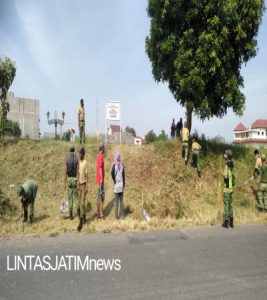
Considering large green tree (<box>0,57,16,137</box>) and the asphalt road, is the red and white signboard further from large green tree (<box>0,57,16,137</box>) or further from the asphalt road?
the asphalt road

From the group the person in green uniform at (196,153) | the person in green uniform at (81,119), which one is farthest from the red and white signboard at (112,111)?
the person in green uniform at (196,153)

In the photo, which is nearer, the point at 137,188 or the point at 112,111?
the point at 137,188

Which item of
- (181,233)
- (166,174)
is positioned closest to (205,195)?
(166,174)

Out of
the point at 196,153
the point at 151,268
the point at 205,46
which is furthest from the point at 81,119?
the point at 151,268

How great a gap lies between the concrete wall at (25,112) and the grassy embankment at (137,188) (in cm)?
3720

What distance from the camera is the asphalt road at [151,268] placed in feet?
15.7

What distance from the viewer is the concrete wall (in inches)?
1999

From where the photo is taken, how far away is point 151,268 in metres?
5.83

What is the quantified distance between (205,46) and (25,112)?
4435cm

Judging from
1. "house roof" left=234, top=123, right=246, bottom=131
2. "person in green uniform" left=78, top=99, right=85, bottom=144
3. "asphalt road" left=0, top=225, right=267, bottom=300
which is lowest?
"asphalt road" left=0, top=225, right=267, bottom=300

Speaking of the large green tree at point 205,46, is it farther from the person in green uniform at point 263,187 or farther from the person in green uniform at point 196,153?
the person in green uniform at point 263,187

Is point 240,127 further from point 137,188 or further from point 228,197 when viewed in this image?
point 228,197

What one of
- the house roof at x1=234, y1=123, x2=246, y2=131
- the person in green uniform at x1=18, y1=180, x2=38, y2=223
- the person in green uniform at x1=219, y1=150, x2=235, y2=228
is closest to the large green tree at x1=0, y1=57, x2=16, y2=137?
the person in green uniform at x1=18, y1=180, x2=38, y2=223

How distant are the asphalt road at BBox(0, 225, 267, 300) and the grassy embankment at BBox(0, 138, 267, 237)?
1130 mm
